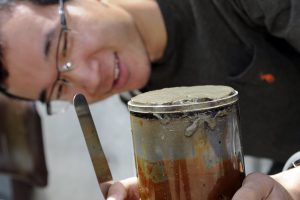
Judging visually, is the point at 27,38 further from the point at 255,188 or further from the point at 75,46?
the point at 255,188

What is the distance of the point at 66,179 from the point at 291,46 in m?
1.31

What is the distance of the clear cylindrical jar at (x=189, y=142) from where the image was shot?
0.48 m

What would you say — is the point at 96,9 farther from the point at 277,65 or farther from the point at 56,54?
the point at 277,65

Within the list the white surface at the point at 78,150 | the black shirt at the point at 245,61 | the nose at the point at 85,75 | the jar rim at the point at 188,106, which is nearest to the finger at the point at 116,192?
the jar rim at the point at 188,106

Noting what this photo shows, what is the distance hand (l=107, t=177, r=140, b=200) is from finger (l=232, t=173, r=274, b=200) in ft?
0.51

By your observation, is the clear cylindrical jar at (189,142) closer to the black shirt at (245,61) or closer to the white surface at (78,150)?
the black shirt at (245,61)

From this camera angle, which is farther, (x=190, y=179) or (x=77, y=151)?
(x=77, y=151)

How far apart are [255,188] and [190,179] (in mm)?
92

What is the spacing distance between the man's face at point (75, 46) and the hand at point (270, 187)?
0.58 meters

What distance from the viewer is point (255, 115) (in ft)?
4.08

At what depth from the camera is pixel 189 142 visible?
49cm

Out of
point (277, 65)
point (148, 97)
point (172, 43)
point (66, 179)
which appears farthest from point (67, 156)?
point (148, 97)

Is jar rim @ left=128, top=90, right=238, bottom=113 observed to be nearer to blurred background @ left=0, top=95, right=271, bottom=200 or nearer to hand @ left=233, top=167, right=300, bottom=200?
hand @ left=233, top=167, right=300, bottom=200

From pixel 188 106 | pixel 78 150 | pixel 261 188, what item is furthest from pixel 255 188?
pixel 78 150
